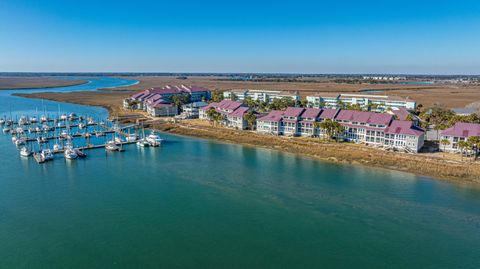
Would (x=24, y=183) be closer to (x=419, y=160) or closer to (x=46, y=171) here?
(x=46, y=171)

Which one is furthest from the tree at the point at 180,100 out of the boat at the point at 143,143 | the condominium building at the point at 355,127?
the condominium building at the point at 355,127

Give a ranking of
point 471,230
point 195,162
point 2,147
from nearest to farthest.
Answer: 1. point 471,230
2. point 195,162
3. point 2,147

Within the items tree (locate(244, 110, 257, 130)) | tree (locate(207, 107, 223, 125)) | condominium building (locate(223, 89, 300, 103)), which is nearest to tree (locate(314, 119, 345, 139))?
tree (locate(244, 110, 257, 130))

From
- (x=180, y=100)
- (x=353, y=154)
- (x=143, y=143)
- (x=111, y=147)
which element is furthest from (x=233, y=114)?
(x=180, y=100)

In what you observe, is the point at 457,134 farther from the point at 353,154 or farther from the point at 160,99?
the point at 160,99

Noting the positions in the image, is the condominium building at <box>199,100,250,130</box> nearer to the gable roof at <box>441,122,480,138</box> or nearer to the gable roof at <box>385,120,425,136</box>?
the gable roof at <box>385,120,425,136</box>

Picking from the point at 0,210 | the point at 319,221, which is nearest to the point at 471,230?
the point at 319,221
